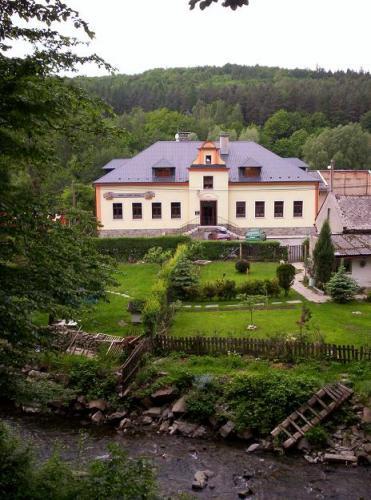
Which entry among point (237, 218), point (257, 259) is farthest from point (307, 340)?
point (237, 218)

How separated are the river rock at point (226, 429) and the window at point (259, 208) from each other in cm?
3212

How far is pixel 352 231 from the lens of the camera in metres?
29.2

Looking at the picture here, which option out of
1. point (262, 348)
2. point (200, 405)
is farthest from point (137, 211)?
point (200, 405)

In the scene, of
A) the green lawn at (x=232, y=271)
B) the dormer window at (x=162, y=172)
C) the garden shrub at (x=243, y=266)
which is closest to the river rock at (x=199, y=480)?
the green lawn at (x=232, y=271)

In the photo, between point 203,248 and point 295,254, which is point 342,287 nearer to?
point 295,254

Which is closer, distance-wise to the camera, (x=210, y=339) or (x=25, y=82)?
(x=25, y=82)

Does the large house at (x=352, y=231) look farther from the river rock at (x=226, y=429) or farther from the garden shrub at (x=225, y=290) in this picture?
the river rock at (x=226, y=429)

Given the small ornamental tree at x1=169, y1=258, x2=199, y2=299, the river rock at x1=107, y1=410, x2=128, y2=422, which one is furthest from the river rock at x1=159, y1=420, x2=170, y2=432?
the small ornamental tree at x1=169, y1=258, x2=199, y2=299

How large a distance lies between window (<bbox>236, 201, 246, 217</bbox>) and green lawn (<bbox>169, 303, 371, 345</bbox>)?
2291 cm

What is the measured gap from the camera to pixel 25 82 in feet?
25.3

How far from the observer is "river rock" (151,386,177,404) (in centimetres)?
1655

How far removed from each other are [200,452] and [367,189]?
52660 mm

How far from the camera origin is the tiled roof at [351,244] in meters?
26.2

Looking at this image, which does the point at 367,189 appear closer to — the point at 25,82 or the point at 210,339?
the point at 210,339
